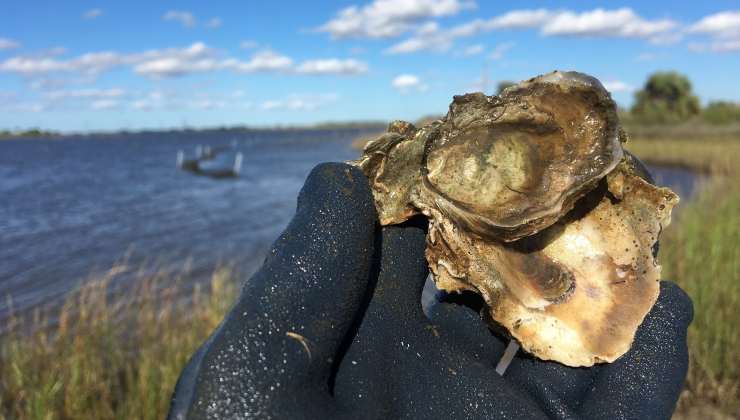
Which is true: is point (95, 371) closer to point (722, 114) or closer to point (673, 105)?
point (722, 114)

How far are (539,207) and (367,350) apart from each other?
0.68 metres

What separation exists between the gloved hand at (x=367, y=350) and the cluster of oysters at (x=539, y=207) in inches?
4.5

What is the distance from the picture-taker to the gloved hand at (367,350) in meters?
1.08

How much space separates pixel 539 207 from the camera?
158 cm

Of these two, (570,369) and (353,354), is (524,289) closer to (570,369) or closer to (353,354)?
(570,369)

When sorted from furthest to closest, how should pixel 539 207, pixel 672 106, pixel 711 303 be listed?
pixel 672 106, pixel 711 303, pixel 539 207

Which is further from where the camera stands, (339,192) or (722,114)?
(722,114)

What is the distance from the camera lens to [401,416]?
4.55 feet

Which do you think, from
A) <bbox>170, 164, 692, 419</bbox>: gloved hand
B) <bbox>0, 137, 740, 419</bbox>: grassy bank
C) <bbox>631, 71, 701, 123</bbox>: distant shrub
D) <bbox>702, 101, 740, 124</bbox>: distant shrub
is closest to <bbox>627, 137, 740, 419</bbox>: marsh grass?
<bbox>0, 137, 740, 419</bbox>: grassy bank

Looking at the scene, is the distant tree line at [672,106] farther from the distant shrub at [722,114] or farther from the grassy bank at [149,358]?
the grassy bank at [149,358]

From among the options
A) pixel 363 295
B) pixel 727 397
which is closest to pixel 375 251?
pixel 363 295

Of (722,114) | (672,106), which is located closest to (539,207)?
(722,114)

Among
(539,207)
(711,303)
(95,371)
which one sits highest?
(539,207)

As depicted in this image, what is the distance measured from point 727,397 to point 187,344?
4.76 meters
